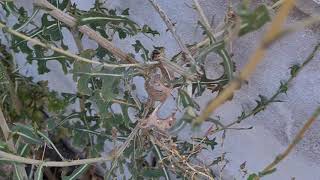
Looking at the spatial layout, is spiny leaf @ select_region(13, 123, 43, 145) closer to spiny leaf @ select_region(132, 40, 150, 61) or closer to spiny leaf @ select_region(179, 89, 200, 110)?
spiny leaf @ select_region(132, 40, 150, 61)

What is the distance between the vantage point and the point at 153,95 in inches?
48.0

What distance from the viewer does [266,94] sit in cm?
151

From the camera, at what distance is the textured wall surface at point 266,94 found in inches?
54.1

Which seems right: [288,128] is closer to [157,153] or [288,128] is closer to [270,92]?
[270,92]

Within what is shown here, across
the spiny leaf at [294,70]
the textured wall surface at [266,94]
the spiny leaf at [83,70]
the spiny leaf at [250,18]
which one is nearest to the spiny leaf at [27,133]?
the spiny leaf at [83,70]

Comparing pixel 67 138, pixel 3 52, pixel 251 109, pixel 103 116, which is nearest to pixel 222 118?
pixel 251 109

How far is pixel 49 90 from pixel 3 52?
0.32m

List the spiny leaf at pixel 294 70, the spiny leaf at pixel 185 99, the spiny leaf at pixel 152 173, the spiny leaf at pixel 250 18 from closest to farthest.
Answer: the spiny leaf at pixel 250 18, the spiny leaf at pixel 185 99, the spiny leaf at pixel 294 70, the spiny leaf at pixel 152 173

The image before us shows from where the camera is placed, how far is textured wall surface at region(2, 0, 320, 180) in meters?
1.38

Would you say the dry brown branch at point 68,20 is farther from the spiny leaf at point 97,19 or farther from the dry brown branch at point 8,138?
the dry brown branch at point 8,138

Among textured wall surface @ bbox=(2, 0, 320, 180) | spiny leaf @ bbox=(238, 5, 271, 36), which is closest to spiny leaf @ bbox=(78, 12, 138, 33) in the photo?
textured wall surface @ bbox=(2, 0, 320, 180)

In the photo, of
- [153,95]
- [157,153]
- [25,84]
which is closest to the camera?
[153,95]

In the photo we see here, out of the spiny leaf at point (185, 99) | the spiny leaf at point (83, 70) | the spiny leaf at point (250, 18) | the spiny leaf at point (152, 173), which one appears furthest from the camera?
the spiny leaf at point (152, 173)

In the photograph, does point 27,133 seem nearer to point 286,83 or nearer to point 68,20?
point 68,20
